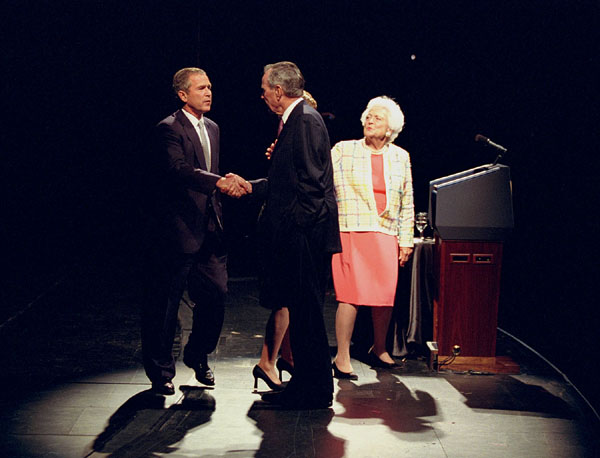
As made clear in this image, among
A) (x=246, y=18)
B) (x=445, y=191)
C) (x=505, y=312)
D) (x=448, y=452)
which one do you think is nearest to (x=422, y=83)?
(x=246, y=18)

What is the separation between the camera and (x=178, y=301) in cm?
401

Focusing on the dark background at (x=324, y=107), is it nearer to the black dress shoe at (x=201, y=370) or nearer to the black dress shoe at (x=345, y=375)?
the black dress shoe at (x=345, y=375)

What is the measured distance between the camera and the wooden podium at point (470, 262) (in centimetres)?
443

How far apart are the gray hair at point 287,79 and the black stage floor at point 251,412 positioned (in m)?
1.50

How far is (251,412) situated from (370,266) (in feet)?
3.90

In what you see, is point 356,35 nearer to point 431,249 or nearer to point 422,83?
point 422,83

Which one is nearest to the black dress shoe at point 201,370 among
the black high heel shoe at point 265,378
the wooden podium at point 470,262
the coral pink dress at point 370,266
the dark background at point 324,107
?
the black high heel shoe at point 265,378

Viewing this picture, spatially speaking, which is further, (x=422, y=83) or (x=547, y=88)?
(x=422, y=83)

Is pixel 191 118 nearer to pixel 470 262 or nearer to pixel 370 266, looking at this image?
pixel 370 266

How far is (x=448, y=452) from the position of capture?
3266 mm

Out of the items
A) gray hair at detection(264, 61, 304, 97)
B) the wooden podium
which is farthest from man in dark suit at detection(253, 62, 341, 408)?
the wooden podium

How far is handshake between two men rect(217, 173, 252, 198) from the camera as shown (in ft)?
12.6

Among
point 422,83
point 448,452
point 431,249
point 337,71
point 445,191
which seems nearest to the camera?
point 448,452

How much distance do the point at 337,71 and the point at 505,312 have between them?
300 centimetres
